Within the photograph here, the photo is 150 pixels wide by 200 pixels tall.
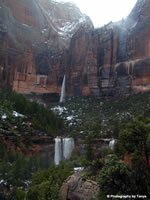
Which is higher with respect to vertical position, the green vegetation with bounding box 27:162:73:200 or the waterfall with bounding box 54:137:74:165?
the green vegetation with bounding box 27:162:73:200

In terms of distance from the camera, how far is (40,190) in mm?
29781

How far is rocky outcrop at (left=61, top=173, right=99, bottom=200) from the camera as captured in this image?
26.9 meters

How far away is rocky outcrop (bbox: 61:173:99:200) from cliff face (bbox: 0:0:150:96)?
72.1 m

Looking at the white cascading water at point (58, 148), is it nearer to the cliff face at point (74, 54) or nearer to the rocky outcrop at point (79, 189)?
the cliff face at point (74, 54)

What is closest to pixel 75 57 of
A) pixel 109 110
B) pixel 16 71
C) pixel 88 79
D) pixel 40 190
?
pixel 88 79

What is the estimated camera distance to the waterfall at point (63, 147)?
233ft

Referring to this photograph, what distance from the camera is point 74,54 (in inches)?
4656

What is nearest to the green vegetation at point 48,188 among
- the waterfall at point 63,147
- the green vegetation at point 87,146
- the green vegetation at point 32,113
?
the green vegetation at point 87,146

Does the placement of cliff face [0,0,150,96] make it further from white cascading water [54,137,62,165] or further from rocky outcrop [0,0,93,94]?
white cascading water [54,137,62,165]

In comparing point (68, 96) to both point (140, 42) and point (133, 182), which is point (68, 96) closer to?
point (140, 42)

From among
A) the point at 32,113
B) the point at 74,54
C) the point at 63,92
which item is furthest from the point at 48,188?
the point at 74,54

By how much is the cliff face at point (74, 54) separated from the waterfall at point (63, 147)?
3364 cm

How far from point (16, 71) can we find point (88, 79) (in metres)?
20.4

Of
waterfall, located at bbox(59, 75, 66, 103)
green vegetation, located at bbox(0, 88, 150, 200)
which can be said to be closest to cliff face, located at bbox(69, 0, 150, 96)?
waterfall, located at bbox(59, 75, 66, 103)
